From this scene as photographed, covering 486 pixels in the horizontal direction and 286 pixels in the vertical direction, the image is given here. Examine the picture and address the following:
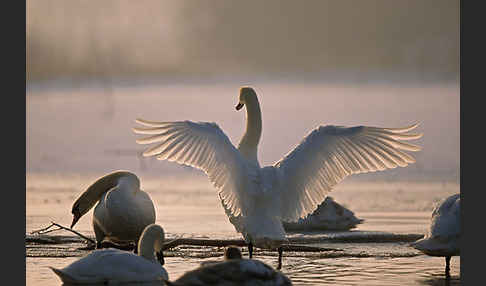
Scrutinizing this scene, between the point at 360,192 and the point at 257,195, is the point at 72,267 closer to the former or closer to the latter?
the point at 257,195

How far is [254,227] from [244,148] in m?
1.57

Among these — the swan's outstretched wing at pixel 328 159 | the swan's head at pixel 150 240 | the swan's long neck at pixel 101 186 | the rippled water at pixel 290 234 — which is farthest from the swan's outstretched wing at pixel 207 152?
the swan's head at pixel 150 240

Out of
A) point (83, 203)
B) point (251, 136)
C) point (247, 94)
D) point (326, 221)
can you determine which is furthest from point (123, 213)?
point (326, 221)

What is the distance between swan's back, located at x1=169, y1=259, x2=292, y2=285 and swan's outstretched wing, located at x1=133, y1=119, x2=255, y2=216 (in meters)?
3.52

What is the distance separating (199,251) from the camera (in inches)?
496

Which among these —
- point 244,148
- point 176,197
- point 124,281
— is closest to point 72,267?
point 124,281

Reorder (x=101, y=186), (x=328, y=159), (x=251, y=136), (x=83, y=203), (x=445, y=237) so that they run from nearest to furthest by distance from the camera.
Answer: (x=445, y=237) → (x=328, y=159) → (x=251, y=136) → (x=101, y=186) → (x=83, y=203)

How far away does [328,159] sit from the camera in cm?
1266

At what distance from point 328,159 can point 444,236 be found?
2.32 meters

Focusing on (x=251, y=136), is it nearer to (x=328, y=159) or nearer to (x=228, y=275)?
(x=328, y=159)

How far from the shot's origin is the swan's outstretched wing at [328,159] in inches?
488

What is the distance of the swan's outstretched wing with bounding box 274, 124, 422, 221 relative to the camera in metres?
12.4

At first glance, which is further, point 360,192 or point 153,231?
point 360,192

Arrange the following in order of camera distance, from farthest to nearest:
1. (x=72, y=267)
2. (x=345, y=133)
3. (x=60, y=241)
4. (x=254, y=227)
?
(x=60, y=241), (x=345, y=133), (x=254, y=227), (x=72, y=267)
